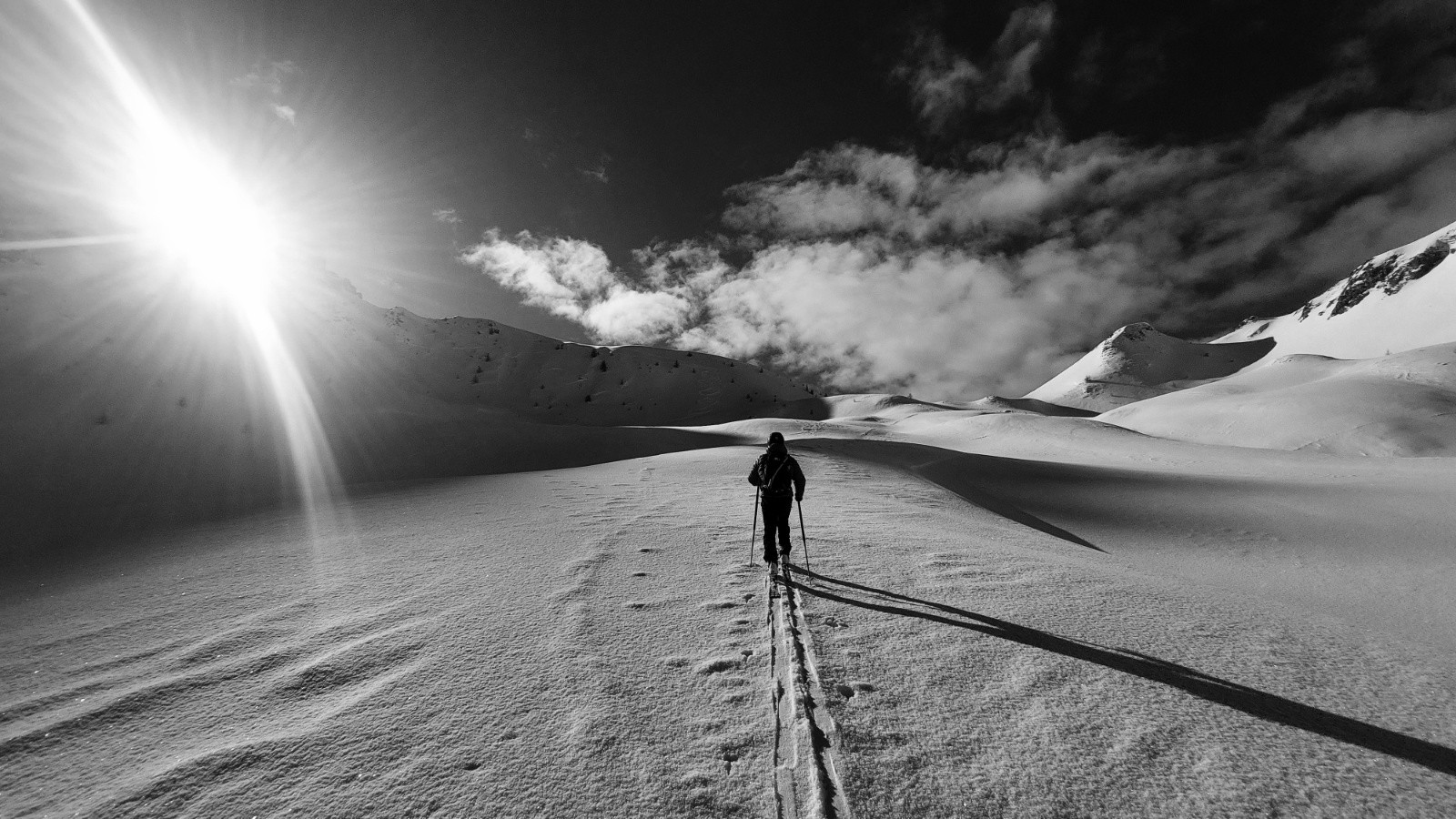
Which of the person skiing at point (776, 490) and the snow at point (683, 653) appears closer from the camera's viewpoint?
the snow at point (683, 653)

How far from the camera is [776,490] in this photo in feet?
20.6

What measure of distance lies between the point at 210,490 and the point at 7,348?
31.8 ft

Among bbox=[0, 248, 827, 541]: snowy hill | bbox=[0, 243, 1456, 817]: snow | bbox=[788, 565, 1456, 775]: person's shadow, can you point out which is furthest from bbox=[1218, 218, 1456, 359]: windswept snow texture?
bbox=[0, 248, 827, 541]: snowy hill

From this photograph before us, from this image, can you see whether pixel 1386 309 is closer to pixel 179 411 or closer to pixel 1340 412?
pixel 1340 412

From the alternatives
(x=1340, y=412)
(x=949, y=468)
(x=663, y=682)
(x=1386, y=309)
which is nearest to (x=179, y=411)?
(x=663, y=682)

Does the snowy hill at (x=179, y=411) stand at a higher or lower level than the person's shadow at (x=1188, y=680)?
higher

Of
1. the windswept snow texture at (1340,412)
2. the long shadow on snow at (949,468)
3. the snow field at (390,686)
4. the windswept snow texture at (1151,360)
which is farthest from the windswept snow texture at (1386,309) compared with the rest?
the snow field at (390,686)

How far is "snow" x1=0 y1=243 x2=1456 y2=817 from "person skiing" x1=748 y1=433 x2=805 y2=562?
22.8 inches

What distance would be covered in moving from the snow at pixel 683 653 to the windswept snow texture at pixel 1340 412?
35.4 m

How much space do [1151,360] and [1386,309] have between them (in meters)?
58.3

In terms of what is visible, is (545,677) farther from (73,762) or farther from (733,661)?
(73,762)

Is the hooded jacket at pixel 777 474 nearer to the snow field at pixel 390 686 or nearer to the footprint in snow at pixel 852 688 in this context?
the snow field at pixel 390 686

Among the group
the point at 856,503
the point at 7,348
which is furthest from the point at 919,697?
the point at 7,348

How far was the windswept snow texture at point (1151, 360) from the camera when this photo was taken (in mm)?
139125
